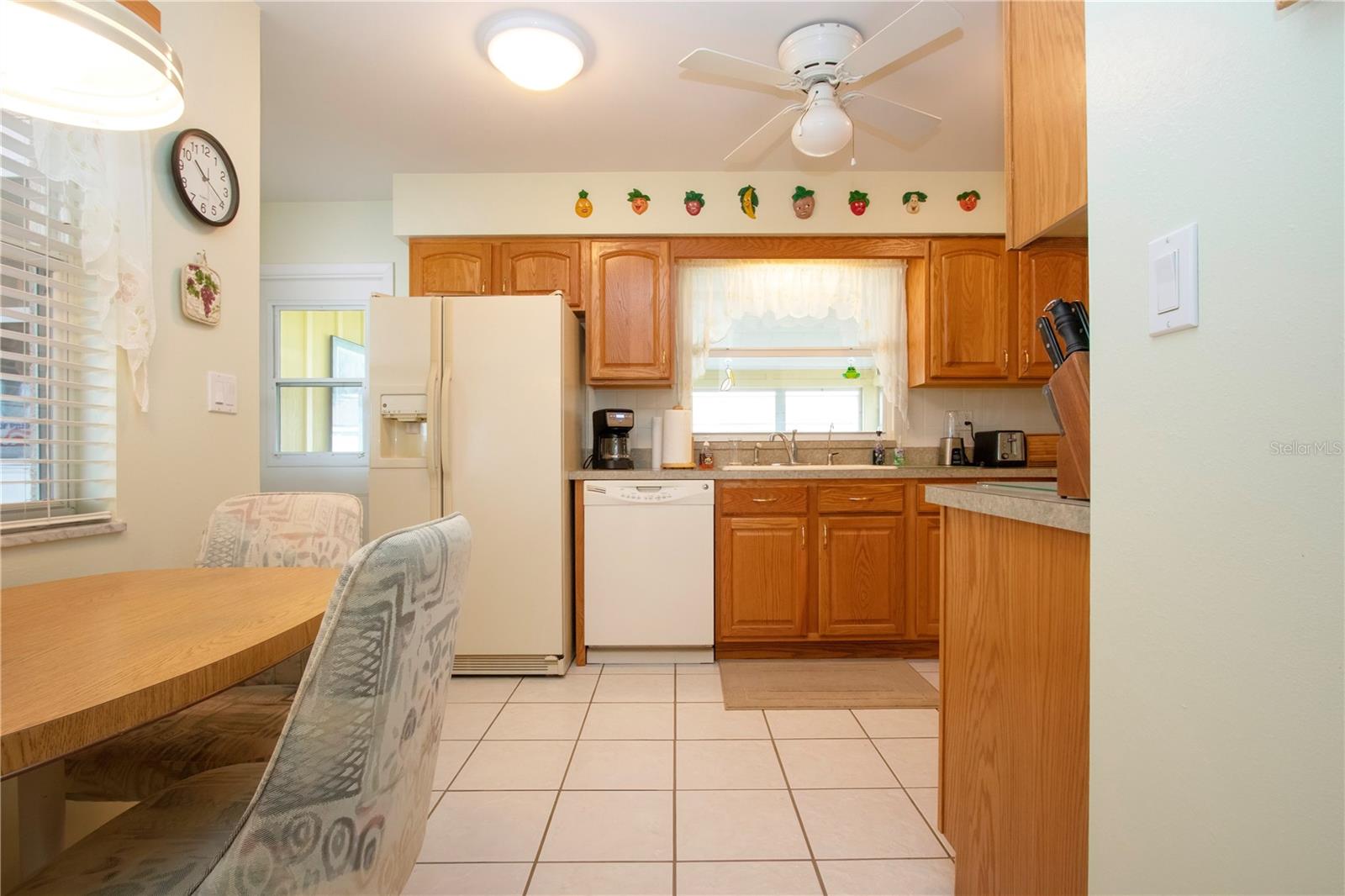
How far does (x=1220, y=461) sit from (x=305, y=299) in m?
4.23

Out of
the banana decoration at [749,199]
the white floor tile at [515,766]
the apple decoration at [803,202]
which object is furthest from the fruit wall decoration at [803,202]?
the white floor tile at [515,766]

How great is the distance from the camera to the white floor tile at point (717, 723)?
6.98 ft

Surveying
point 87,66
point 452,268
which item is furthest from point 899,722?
point 452,268

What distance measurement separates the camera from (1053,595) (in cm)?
93

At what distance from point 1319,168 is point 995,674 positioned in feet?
3.02

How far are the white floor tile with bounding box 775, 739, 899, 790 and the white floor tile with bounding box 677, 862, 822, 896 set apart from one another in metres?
0.38

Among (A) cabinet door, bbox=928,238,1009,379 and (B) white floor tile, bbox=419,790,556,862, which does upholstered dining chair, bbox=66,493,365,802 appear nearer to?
(B) white floor tile, bbox=419,790,556,862

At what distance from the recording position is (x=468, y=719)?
229 cm

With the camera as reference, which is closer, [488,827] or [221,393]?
[488,827]

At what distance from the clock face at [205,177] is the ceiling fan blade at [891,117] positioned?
7.07ft

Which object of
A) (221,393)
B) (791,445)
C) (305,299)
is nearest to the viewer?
(221,393)

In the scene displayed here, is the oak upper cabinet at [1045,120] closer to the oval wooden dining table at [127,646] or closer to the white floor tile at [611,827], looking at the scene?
the oval wooden dining table at [127,646]

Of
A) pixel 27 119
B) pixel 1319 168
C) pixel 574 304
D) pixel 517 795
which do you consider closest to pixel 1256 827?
pixel 1319 168

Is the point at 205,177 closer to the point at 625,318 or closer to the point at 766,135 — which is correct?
the point at 625,318
